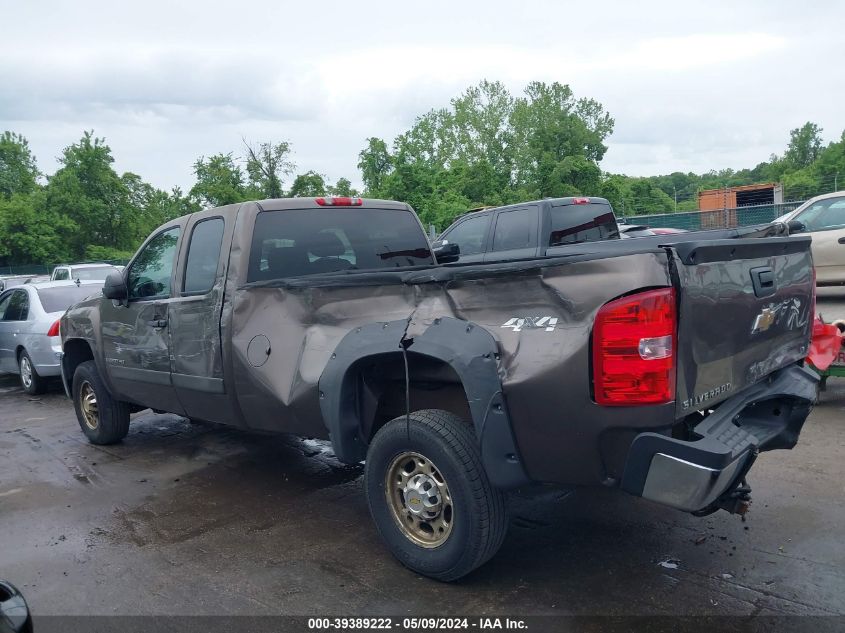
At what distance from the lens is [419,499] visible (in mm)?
3488

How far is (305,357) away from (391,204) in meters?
1.89

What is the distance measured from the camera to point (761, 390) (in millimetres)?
3604

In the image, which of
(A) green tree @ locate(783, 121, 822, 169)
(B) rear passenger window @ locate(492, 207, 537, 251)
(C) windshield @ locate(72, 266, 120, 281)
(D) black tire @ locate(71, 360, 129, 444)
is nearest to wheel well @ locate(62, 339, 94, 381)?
(D) black tire @ locate(71, 360, 129, 444)

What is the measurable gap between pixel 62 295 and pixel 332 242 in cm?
644

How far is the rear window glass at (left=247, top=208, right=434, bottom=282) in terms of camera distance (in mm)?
4684

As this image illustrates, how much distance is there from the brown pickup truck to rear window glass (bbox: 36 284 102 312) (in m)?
5.29

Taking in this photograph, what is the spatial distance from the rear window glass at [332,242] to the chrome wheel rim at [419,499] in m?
1.72

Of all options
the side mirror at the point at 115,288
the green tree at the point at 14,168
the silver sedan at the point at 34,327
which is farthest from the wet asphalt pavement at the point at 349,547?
the green tree at the point at 14,168

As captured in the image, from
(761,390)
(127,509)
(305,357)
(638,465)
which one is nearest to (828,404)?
(761,390)

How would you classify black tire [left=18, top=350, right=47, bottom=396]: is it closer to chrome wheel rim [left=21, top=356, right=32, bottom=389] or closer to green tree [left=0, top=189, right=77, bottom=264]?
chrome wheel rim [left=21, top=356, right=32, bottom=389]

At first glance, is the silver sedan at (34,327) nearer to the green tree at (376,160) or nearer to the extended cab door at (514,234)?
the extended cab door at (514,234)

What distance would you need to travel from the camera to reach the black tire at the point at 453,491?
3238 mm

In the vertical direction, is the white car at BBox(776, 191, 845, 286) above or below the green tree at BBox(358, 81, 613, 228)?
below

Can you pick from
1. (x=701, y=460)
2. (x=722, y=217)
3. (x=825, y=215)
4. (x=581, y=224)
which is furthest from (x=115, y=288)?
(x=722, y=217)
